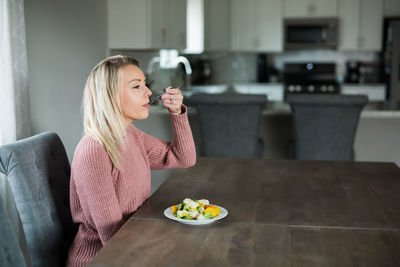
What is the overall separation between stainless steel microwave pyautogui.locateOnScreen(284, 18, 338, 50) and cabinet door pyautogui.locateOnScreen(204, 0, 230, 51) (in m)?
0.79

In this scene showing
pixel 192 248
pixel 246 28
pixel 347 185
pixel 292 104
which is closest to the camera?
pixel 192 248

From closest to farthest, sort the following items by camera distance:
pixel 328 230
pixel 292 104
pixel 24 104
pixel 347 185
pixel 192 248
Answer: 1. pixel 192 248
2. pixel 328 230
3. pixel 347 185
4. pixel 24 104
5. pixel 292 104

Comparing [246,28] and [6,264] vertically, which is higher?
[246,28]

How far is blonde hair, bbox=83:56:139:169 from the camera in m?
1.61

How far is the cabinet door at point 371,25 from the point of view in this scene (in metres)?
6.36

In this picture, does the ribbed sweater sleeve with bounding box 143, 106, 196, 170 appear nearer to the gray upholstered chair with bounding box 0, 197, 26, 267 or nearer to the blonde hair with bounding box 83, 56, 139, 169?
the blonde hair with bounding box 83, 56, 139, 169

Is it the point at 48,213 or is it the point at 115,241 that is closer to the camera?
the point at 115,241

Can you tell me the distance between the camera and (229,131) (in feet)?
11.6

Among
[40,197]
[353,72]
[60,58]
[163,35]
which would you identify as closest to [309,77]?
[353,72]

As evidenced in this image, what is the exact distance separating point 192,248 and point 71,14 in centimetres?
226

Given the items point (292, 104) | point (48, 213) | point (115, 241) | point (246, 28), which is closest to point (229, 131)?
point (292, 104)

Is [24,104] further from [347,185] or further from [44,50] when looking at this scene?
[347,185]

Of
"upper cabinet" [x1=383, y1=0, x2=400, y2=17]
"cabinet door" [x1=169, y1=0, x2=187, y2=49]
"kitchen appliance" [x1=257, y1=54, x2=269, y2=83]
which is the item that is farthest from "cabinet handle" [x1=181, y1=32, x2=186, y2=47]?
"upper cabinet" [x1=383, y1=0, x2=400, y2=17]

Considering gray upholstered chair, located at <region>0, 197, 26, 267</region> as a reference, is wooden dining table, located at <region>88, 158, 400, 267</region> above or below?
below
